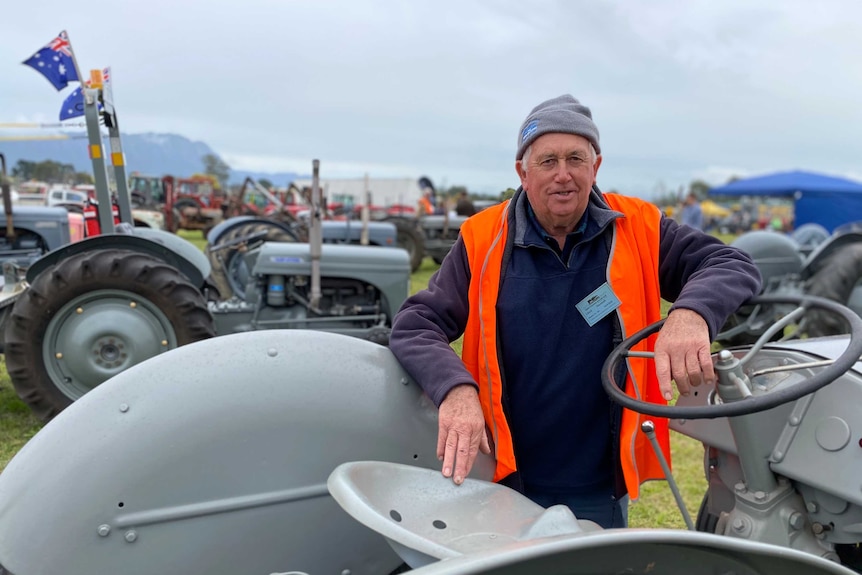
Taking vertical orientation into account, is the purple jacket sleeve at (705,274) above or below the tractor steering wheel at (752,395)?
above

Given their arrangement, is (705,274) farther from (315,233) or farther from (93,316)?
(93,316)

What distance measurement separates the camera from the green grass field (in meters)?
3.08

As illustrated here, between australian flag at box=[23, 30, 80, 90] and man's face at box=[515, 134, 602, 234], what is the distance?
466 cm

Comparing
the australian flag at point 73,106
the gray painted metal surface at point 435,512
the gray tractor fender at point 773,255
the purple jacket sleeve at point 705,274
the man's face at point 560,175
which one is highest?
the australian flag at point 73,106

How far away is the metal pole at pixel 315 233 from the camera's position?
14.2 feet

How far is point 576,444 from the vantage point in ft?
5.38

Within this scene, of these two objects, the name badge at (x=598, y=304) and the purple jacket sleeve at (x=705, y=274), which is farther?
the name badge at (x=598, y=304)

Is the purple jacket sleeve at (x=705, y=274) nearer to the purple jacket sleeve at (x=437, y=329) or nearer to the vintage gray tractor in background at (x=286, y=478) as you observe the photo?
the vintage gray tractor in background at (x=286, y=478)

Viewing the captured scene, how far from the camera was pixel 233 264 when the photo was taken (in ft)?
20.6

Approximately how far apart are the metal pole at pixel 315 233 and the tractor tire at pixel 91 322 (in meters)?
0.86

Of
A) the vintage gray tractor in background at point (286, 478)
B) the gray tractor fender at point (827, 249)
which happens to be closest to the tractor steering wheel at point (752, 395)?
the vintage gray tractor in background at point (286, 478)

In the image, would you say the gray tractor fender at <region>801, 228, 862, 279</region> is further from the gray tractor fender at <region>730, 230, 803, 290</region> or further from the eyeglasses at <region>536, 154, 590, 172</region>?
the eyeglasses at <region>536, 154, 590, 172</region>

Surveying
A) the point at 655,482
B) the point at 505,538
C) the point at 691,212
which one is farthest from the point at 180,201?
the point at 505,538

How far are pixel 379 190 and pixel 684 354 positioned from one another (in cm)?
3376
